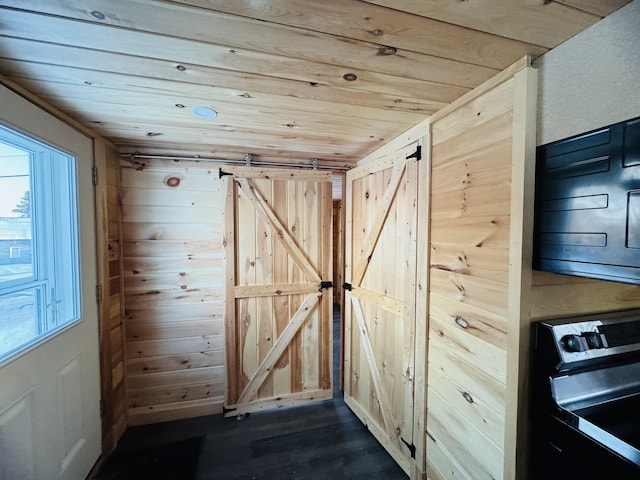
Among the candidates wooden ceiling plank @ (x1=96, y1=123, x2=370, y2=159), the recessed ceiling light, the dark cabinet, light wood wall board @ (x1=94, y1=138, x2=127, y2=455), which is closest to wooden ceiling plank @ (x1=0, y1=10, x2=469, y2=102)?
the recessed ceiling light

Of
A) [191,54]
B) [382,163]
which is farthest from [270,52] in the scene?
[382,163]

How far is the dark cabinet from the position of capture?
72cm

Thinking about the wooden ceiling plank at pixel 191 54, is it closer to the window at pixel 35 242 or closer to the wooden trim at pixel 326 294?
the window at pixel 35 242

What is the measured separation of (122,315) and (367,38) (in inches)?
98.1

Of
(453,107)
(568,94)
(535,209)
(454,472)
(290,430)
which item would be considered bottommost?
(290,430)

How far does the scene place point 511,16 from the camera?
800mm

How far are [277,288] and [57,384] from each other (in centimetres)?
146

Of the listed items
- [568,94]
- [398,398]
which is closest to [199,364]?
[398,398]

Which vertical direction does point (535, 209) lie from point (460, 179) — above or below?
below

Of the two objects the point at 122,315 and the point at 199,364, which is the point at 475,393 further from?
the point at 122,315

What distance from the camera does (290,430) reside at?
2145 mm

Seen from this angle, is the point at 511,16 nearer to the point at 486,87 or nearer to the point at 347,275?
the point at 486,87

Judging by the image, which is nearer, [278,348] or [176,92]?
[176,92]

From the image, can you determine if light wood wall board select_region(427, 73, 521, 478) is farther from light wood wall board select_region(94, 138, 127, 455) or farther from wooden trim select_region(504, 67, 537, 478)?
light wood wall board select_region(94, 138, 127, 455)
